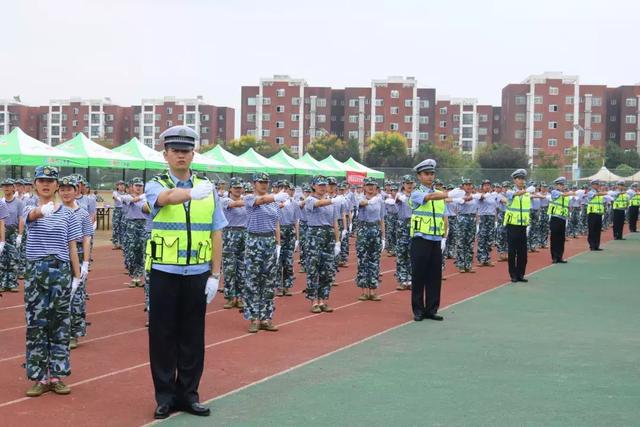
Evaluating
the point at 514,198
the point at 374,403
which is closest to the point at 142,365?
the point at 374,403

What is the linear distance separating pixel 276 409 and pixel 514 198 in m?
10.5

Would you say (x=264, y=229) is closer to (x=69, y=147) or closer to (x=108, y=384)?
(x=108, y=384)

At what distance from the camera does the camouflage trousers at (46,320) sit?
638 cm

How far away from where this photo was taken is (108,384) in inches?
264

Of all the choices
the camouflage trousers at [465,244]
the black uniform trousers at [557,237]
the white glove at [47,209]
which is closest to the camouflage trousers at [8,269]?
the white glove at [47,209]

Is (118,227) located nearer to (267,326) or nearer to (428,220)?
(267,326)

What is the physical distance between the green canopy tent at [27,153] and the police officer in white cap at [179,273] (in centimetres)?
1560

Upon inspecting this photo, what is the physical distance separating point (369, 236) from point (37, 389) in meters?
7.01

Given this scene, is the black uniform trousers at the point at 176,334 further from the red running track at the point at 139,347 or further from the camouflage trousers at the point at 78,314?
the camouflage trousers at the point at 78,314

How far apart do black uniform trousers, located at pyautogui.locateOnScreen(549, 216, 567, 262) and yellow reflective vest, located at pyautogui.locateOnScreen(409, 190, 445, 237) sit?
31.0 ft

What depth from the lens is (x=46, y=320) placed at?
21.0 ft

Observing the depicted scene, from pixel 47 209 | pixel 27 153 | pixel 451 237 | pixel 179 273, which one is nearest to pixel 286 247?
pixel 47 209

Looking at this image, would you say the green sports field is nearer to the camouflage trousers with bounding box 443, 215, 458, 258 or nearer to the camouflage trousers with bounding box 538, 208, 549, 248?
the camouflage trousers with bounding box 443, 215, 458, 258

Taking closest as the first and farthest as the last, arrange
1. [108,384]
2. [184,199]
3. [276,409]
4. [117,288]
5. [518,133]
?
[184,199] → [276,409] → [108,384] → [117,288] → [518,133]
